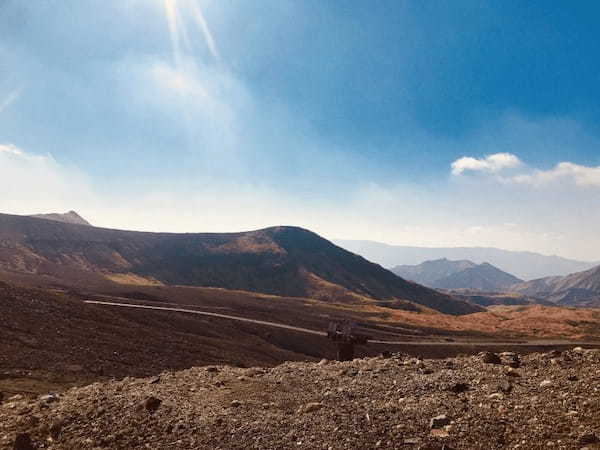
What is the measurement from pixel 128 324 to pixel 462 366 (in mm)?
33007

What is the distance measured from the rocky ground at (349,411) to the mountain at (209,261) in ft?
308

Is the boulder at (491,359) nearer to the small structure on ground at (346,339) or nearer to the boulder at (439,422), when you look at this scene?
the boulder at (439,422)

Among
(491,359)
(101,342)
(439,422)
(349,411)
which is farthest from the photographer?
(101,342)

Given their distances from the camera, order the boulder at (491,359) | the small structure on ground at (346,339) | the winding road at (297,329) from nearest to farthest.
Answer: the boulder at (491,359), the small structure on ground at (346,339), the winding road at (297,329)

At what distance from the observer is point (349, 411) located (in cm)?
946

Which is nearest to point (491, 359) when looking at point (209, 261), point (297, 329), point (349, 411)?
point (349, 411)

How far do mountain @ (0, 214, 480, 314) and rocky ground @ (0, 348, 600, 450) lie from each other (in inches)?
3699

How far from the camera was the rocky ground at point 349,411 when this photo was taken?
25.3 ft

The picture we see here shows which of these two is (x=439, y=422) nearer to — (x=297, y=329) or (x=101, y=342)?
(x=101, y=342)

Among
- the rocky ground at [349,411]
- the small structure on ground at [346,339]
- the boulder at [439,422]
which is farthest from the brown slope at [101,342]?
the boulder at [439,422]

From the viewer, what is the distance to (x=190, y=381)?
44.7 feet

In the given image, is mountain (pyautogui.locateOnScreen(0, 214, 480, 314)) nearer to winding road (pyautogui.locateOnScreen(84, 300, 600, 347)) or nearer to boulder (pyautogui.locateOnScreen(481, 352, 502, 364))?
winding road (pyautogui.locateOnScreen(84, 300, 600, 347))

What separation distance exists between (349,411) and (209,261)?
6115 inches

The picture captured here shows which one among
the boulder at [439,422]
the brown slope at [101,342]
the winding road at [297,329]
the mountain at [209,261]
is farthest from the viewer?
the mountain at [209,261]
